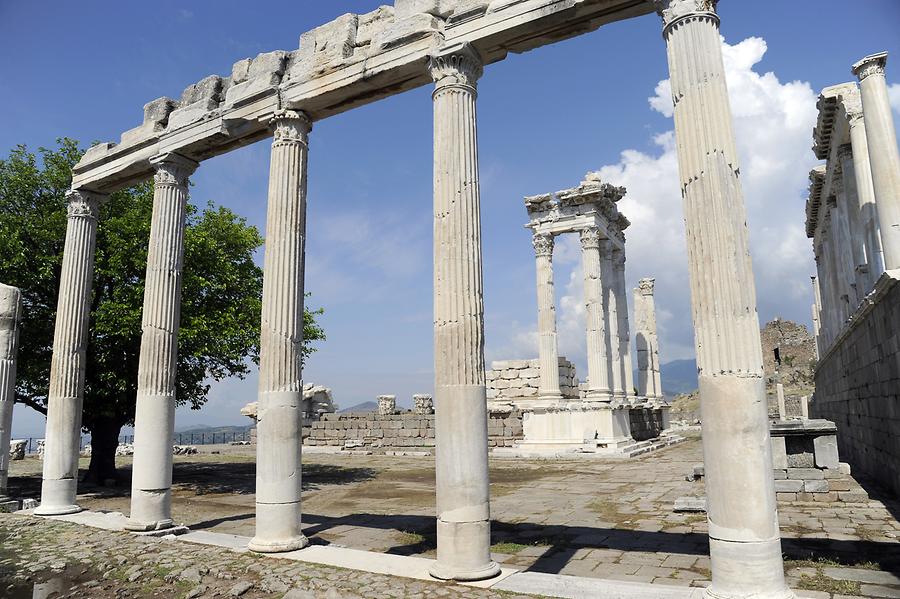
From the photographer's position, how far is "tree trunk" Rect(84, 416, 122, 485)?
15.8 meters

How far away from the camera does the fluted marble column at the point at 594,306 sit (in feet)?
77.4

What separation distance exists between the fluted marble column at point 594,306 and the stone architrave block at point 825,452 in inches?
454

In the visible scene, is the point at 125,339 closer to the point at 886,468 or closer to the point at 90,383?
the point at 90,383

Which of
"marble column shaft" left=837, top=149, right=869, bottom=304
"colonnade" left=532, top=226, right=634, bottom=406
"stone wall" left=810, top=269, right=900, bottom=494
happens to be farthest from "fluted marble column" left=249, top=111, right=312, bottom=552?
"colonnade" left=532, top=226, right=634, bottom=406

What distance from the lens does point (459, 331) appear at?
276 inches

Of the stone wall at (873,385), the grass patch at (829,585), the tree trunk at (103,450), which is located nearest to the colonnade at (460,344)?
the grass patch at (829,585)

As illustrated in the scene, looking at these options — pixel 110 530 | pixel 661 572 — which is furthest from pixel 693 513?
pixel 110 530

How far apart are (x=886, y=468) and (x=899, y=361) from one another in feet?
10.6

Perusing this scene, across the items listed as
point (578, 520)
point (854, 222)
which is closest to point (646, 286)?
point (854, 222)

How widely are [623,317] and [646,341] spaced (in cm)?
447

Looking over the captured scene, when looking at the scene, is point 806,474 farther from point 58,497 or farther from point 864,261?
point 58,497

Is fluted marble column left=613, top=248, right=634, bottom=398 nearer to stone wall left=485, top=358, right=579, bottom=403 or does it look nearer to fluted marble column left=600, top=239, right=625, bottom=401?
fluted marble column left=600, top=239, right=625, bottom=401

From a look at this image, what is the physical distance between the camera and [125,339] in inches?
561

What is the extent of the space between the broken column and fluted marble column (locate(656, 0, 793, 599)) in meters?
24.8
